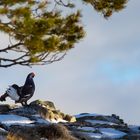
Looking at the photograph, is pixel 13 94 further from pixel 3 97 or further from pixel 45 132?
pixel 45 132

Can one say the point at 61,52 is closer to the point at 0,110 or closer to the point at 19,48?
the point at 19,48

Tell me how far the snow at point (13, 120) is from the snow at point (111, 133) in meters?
2.39

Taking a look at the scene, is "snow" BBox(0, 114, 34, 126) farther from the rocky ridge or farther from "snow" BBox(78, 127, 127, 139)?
"snow" BBox(78, 127, 127, 139)

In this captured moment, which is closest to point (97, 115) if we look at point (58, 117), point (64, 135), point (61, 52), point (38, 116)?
point (58, 117)

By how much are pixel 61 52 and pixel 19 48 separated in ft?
3.98

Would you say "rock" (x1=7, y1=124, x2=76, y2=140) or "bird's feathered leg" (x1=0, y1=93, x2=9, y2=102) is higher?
"bird's feathered leg" (x1=0, y1=93, x2=9, y2=102)

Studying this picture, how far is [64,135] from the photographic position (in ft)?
71.6

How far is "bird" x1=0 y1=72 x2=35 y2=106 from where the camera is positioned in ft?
94.9

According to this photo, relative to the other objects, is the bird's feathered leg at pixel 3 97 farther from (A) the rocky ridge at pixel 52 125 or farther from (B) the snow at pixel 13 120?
(B) the snow at pixel 13 120

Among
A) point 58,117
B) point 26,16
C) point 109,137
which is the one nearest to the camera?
point 26,16

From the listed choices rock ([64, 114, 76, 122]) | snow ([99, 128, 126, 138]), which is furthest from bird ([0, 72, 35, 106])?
snow ([99, 128, 126, 138])

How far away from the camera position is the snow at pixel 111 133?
81.1 feet

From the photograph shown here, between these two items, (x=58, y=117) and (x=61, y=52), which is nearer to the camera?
(x=61, y=52)

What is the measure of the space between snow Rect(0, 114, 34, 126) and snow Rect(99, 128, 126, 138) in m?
2.39
